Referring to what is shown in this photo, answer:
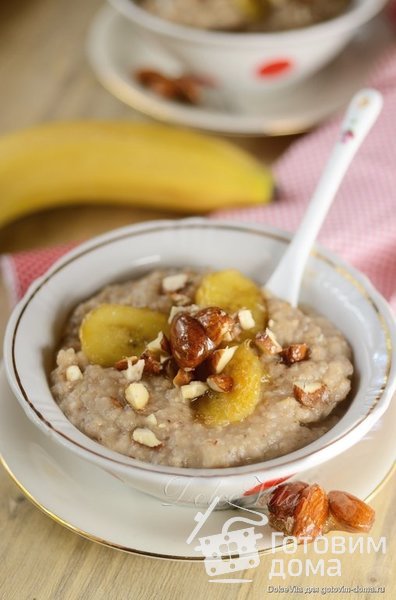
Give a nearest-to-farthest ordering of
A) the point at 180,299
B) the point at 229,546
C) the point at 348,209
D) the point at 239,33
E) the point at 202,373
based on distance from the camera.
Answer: the point at 229,546 → the point at 202,373 → the point at 180,299 → the point at 348,209 → the point at 239,33

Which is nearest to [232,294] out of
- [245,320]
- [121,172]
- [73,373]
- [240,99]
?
[245,320]

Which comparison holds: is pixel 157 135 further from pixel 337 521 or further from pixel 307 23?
pixel 337 521

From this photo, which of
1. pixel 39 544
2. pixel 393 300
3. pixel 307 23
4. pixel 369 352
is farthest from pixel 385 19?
pixel 39 544

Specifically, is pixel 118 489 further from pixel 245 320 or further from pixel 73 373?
pixel 245 320

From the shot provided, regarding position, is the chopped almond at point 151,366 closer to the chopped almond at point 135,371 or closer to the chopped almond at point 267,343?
the chopped almond at point 135,371

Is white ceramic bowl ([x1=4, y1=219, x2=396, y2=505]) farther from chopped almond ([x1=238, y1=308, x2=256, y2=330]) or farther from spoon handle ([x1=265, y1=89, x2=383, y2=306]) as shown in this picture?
chopped almond ([x1=238, y1=308, x2=256, y2=330])

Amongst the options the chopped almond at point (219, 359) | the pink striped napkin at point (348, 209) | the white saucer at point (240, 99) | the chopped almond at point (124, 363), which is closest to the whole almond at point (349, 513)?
the chopped almond at point (219, 359)

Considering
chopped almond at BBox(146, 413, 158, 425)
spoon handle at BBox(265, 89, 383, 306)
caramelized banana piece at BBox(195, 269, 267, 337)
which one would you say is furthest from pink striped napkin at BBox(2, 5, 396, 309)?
chopped almond at BBox(146, 413, 158, 425)
